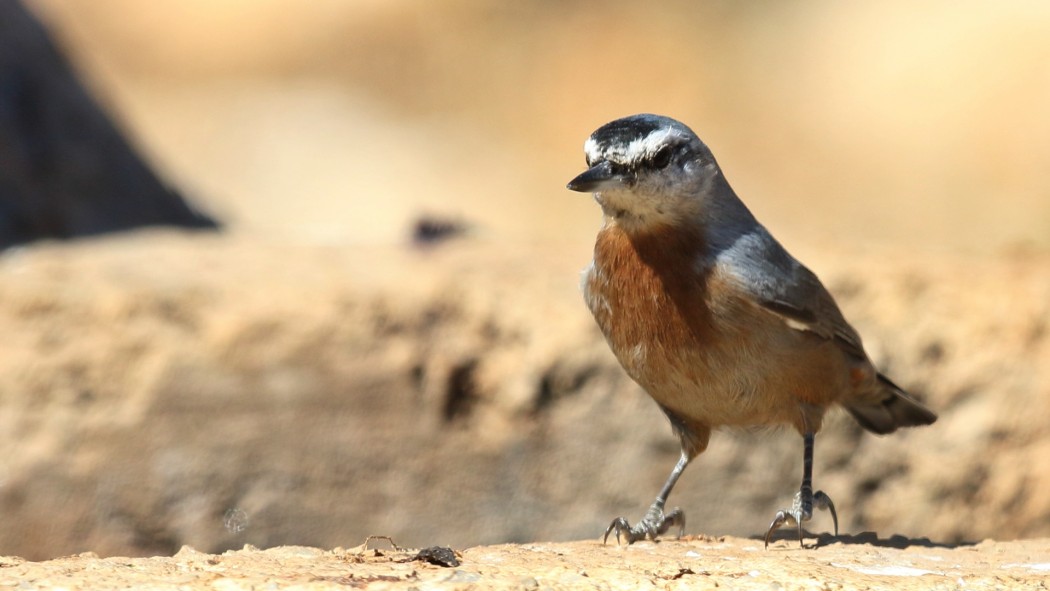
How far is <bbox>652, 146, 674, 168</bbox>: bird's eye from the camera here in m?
5.59

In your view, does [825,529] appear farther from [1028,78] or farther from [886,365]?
[1028,78]

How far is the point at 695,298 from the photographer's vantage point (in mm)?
5590

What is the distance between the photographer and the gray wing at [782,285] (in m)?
5.66

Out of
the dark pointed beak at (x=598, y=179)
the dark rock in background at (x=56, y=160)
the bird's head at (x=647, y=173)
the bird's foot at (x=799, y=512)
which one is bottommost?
the bird's foot at (x=799, y=512)

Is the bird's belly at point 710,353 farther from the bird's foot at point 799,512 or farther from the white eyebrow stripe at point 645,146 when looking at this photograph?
the white eyebrow stripe at point 645,146

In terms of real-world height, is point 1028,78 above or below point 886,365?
above

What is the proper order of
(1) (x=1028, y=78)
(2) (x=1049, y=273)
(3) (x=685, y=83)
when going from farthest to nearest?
(3) (x=685, y=83), (1) (x=1028, y=78), (2) (x=1049, y=273)

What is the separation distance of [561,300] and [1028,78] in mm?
12618

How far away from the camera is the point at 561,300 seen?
792cm

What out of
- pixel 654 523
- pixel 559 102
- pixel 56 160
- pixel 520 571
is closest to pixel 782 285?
pixel 654 523

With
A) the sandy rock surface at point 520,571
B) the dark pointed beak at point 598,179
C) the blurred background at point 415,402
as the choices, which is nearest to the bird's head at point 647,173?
the dark pointed beak at point 598,179

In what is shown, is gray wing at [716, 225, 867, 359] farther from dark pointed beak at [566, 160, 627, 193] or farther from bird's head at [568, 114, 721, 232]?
dark pointed beak at [566, 160, 627, 193]

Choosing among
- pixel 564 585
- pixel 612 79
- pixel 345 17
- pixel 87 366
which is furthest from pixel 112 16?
pixel 564 585

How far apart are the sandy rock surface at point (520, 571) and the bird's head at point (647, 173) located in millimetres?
1445
